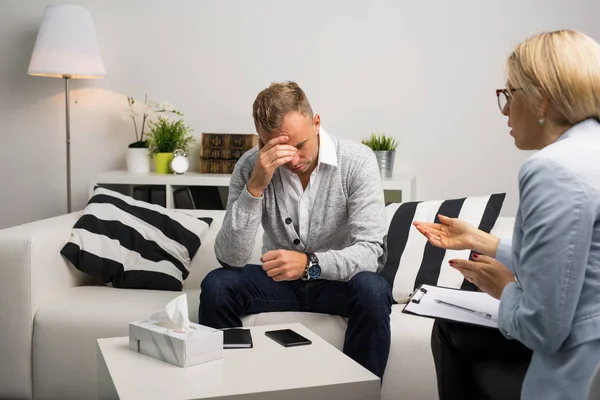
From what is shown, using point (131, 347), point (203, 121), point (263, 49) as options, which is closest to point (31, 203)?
point (203, 121)

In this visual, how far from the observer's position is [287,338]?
5.70ft

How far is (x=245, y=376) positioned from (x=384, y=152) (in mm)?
2015

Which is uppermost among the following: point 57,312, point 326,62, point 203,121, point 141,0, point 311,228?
point 141,0

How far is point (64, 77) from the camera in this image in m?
3.61

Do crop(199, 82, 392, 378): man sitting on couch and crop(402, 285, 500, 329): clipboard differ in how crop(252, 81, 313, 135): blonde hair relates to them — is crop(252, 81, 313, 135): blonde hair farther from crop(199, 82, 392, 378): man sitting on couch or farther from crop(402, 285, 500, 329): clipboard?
crop(402, 285, 500, 329): clipboard

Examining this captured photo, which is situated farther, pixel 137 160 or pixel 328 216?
pixel 137 160

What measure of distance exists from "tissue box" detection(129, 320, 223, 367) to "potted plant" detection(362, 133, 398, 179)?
1875mm

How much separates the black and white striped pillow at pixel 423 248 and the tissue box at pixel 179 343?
106cm

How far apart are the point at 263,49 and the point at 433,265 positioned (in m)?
1.64

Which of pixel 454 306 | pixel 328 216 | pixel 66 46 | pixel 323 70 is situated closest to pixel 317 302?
pixel 328 216

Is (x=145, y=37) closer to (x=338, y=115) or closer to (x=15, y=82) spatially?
(x=15, y=82)

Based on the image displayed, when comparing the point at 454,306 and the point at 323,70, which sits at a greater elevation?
the point at 323,70

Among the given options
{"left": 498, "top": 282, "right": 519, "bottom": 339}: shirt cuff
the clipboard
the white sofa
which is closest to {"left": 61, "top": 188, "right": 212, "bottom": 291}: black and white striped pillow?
the white sofa

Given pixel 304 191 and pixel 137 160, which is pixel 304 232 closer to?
pixel 304 191
